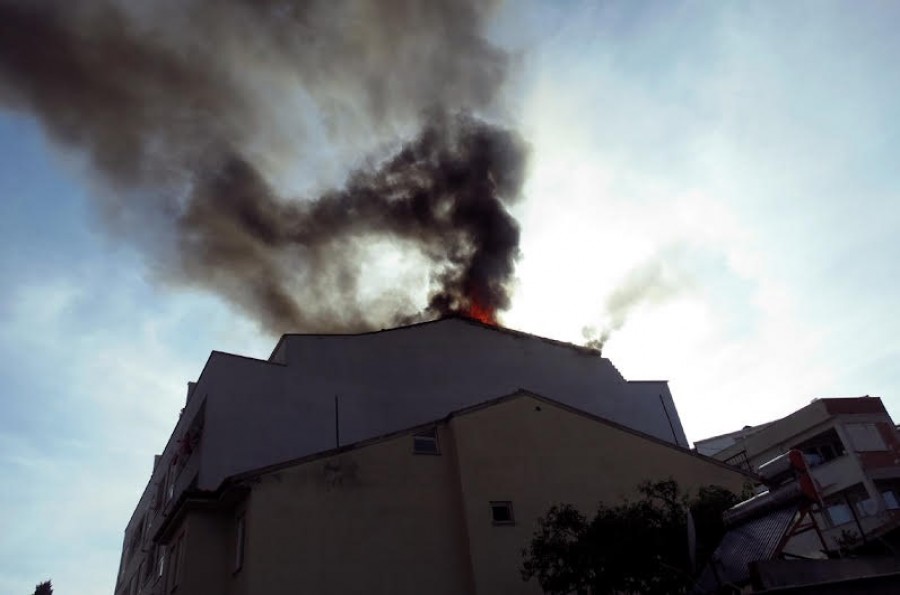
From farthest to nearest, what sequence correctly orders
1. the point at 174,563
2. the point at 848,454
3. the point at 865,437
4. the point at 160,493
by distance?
the point at 865,437 < the point at 848,454 < the point at 160,493 < the point at 174,563

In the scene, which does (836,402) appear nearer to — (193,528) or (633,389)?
(633,389)

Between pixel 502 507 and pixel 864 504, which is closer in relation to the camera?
pixel 502 507

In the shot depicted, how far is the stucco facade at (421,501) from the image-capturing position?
1545 centimetres

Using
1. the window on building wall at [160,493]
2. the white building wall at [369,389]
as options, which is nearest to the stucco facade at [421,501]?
the white building wall at [369,389]

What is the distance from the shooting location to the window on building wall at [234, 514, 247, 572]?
15.9 metres

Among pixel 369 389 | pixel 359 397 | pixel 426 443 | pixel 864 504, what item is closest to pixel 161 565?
pixel 359 397

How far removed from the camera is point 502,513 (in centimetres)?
1720

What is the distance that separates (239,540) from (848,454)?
102ft

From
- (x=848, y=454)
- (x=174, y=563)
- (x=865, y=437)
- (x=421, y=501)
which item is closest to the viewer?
(x=421, y=501)

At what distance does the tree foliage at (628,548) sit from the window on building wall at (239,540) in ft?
23.6

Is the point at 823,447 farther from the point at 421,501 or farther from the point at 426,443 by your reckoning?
the point at 421,501

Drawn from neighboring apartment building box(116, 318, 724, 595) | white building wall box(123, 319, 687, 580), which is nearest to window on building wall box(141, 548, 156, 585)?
neighboring apartment building box(116, 318, 724, 595)

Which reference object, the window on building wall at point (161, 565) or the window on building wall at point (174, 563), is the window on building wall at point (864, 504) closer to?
the window on building wall at point (174, 563)

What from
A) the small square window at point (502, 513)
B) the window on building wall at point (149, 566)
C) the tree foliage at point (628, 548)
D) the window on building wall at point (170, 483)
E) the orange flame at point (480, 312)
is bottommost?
the tree foliage at point (628, 548)
